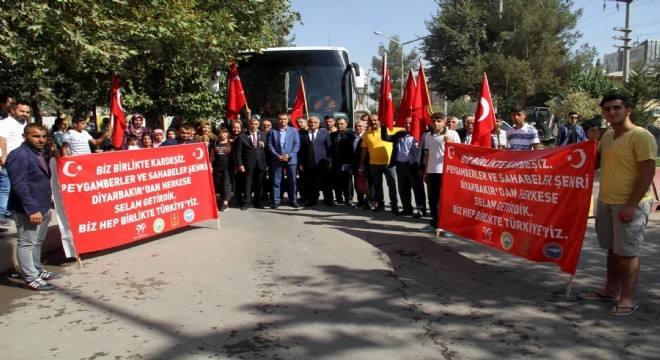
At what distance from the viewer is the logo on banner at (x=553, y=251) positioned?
5176 millimetres

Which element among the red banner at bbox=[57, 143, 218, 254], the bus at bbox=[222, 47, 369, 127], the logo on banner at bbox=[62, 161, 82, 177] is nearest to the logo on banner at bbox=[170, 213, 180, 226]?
the red banner at bbox=[57, 143, 218, 254]

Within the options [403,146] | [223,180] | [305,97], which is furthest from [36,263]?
[305,97]

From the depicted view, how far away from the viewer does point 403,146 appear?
29.1 ft

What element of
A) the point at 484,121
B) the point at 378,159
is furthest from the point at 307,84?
the point at 484,121

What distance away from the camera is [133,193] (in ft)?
22.4

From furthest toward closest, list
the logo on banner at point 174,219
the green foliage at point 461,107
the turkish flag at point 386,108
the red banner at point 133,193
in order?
the green foliage at point 461,107, the turkish flag at point 386,108, the logo on banner at point 174,219, the red banner at point 133,193

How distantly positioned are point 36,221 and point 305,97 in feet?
22.4

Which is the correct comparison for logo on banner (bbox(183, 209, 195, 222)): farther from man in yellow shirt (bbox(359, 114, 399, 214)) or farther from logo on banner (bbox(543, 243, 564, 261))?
logo on banner (bbox(543, 243, 564, 261))

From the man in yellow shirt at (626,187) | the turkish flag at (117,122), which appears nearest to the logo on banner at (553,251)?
the man in yellow shirt at (626,187)

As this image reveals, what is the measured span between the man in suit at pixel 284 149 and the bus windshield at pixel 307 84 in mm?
1742

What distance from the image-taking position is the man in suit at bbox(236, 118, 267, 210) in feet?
32.4

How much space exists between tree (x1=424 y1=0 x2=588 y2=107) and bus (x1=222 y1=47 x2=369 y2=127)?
2686 centimetres

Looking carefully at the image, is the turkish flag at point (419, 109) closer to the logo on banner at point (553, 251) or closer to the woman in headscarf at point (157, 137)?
the logo on banner at point (553, 251)

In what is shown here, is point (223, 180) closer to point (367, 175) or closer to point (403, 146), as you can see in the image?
point (367, 175)
